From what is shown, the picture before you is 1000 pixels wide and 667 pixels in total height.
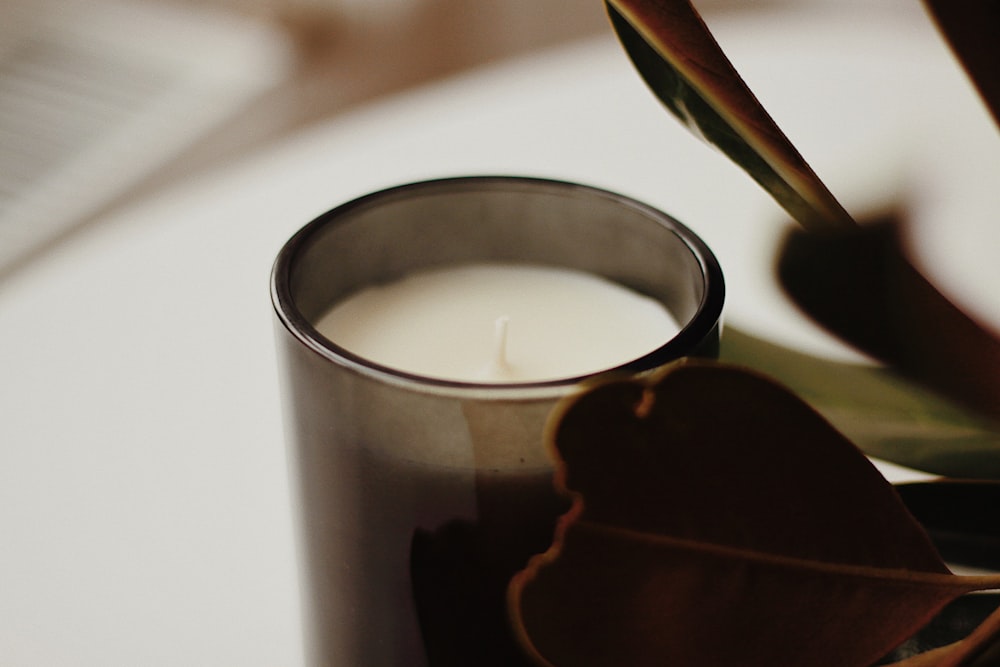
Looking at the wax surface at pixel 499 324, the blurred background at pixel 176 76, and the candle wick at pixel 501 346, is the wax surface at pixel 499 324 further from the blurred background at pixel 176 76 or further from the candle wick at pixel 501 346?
the blurred background at pixel 176 76

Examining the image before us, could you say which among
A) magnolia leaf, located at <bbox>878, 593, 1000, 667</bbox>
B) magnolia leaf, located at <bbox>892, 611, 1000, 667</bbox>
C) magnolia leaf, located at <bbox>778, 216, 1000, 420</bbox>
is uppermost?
magnolia leaf, located at <bbox>778, 216, 1000, 420</bbox>

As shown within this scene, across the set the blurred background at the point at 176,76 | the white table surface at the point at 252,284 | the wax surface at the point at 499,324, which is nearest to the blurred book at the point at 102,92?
the blurred background at the point at 176,76

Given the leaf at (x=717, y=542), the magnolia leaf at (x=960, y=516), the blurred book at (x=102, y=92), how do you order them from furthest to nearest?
the blurred book at (x=102, y=92)
the magnolia leaf at (x=960, y=516)
the leaf at (x=717, y=542)

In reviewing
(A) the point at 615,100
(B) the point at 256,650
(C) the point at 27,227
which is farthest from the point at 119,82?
(B) the point at 256,650

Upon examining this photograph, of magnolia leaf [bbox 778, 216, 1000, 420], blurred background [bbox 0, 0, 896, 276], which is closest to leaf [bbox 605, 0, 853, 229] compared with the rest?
magnolia leaf [bbox 778, 216, 1000, 420]

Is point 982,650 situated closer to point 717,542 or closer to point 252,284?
point 717,542

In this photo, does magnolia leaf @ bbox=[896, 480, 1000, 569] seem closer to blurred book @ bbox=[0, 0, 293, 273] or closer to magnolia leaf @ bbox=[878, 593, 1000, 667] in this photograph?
magnolia leaf @ bbox=[878, 593, 1000, 667]

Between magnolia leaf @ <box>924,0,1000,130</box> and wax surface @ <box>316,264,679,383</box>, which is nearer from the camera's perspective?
magnolia leaf @ <box>924,0,1000,130</box>
